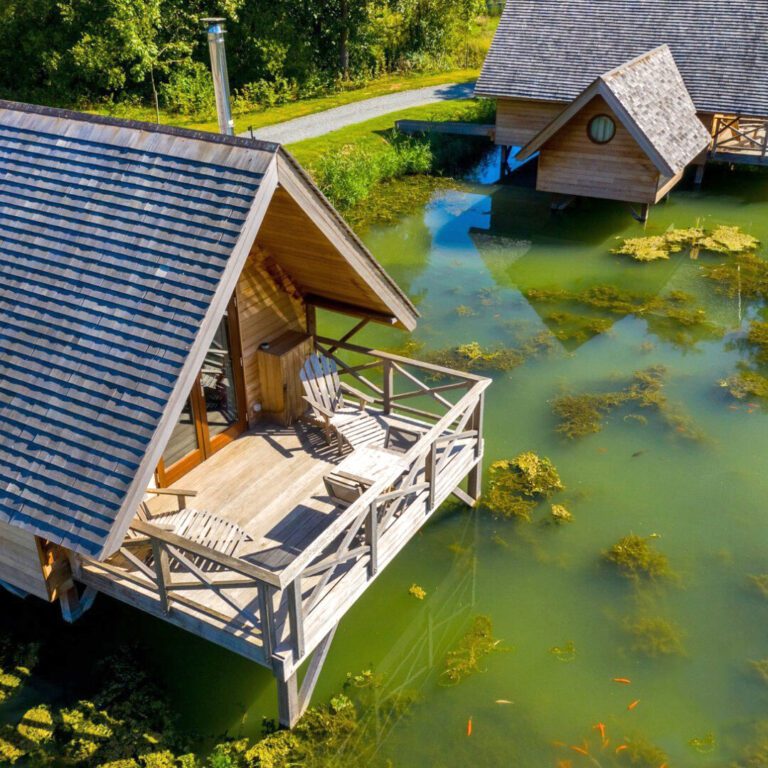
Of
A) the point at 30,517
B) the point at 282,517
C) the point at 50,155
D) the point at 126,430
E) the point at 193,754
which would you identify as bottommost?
the point at 193,754

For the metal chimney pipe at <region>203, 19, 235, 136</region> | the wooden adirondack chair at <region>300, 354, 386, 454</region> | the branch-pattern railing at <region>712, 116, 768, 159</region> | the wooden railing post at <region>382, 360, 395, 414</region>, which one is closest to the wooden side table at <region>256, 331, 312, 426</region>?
the wooden adirondack chair at <region>300, 354, 386, 454</region>

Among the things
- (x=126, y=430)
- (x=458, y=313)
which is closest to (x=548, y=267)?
(x=458, y=313)

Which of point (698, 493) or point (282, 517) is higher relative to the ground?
point (282, 517)

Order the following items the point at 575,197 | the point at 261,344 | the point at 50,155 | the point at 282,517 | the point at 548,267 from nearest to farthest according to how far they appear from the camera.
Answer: the point at 50,155 → the point at 282,517 → the point at 261,344 → the point at 548,267 → the point at 575,197

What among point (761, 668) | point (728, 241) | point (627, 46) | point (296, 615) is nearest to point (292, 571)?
point (296, 615)

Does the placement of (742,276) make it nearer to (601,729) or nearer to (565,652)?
(565,652)

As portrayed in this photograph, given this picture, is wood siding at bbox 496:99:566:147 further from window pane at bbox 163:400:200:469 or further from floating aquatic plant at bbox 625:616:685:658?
floating aquatic plant at bbox 625:616:685:658

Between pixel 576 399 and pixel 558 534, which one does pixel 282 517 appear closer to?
pixel 558 534
